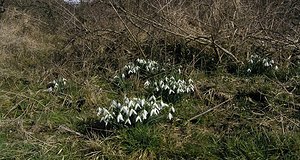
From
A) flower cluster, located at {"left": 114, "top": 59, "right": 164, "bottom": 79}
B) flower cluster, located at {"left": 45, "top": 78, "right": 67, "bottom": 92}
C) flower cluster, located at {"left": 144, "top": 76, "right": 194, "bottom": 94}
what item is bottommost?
flower cluster, located at {"left": 45, "top": 78, "right": 67, "bottom": 92}

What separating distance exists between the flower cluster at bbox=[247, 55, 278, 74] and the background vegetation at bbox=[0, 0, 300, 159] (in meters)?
0.02

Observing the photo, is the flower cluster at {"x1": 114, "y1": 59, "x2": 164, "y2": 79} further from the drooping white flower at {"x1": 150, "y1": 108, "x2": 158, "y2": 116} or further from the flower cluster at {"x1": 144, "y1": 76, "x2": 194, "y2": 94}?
the drooping white flower at {"x1": 150, "y1": 108, "x2": 158, "y2": 116}

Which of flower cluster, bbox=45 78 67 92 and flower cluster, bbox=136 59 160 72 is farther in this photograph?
flower cluster, bbox=136 59 160 72

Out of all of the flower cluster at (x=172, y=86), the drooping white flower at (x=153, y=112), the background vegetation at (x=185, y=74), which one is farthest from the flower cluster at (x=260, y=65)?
the drooping white flower at (x=153, y=112)

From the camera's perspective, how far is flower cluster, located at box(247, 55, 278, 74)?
6164 millimetres

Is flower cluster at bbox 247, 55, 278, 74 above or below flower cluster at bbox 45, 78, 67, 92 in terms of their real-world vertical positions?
above

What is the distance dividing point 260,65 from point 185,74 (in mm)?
1129

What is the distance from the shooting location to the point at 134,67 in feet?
21.2

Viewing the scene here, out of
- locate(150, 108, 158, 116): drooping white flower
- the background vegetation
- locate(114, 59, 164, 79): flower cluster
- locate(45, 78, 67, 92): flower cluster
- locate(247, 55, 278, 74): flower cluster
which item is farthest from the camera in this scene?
locate(114, 59, 164, 79): flower cluster

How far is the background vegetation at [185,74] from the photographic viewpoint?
4.12 meters

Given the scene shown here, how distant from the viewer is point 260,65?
622cm

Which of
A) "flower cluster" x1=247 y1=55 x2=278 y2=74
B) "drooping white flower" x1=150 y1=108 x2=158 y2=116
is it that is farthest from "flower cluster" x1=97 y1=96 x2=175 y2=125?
"flower cluster" x1=247 y1=55 x2=278 y2=74

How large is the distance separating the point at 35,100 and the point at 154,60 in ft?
7.52

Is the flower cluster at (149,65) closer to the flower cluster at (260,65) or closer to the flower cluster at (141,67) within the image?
the flower cluster at (141,67)
